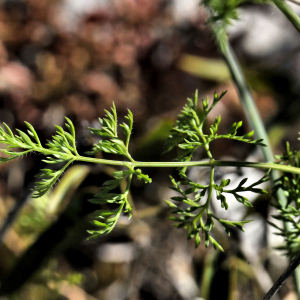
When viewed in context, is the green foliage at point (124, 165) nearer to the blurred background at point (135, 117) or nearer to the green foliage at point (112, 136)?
the green foliage at point (112, 136)

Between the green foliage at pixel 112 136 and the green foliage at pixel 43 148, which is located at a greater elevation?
the green foliage at pixel 112 136

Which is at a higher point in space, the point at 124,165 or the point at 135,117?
the point at 124,165

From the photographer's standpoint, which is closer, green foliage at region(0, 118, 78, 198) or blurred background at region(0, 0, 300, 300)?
green foliage at region(0, 118, 78, 198)

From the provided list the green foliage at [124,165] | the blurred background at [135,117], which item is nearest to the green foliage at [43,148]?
the green foliage at [124,165]

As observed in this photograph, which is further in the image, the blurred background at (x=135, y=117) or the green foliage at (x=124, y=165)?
the blurred background at (x=135, y=117)

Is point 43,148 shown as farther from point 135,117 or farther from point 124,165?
point 135,117

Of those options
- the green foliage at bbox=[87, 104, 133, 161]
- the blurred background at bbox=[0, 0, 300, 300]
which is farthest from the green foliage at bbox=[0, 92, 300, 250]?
the blurred background at bbox=[0, 0, 300, 300]

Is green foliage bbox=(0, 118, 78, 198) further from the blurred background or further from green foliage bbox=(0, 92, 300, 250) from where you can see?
the blurred background

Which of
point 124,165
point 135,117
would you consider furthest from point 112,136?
point 135,117

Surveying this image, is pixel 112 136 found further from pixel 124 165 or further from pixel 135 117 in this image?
pixel 135 117

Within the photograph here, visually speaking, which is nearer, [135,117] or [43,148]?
[43,148]
